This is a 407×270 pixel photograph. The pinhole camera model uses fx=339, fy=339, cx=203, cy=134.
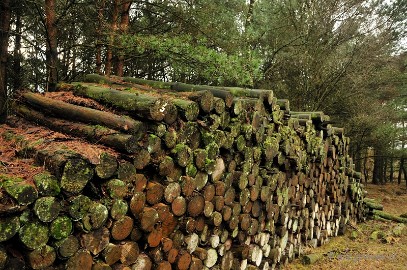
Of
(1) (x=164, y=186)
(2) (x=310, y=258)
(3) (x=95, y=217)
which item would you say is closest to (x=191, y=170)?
(1) (x=164, y=186)

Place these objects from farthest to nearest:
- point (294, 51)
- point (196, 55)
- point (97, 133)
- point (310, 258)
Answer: point (294, 51)
point (310, 258)
point (196, 55)
point (97, 133)

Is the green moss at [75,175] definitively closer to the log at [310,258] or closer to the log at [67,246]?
the log at [67,246]

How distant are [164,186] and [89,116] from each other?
1.13m

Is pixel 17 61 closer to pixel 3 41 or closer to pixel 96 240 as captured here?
pixel 3 41

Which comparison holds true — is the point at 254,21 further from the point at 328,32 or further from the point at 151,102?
the point at 151,102

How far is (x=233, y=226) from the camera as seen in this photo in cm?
489

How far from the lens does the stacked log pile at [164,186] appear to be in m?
2.71

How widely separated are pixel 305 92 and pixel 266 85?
1.71 m

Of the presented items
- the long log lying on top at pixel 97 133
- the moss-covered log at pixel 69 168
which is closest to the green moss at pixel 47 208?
the moss-covered log at pixel 69 168

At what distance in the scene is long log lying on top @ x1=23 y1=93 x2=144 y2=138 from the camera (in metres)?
3.50

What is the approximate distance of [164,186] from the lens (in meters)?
3.74

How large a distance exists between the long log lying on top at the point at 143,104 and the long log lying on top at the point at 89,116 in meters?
0.15

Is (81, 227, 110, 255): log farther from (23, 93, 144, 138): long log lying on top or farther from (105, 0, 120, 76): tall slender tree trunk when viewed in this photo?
(105, 0, 120, 76): tall slender tree trunk

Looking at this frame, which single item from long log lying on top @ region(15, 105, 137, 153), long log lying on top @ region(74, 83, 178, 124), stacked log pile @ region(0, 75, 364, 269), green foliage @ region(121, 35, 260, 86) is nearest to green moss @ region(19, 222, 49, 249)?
stacked log pile @ region(0, 75, 364, 269)
